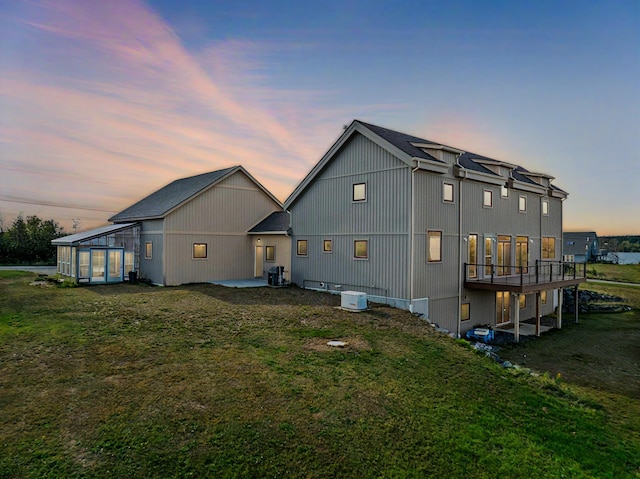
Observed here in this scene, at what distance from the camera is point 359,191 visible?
671 inches

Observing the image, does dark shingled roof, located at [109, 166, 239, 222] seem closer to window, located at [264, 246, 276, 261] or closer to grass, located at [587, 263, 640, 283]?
window, located at [264, 246, 276, 261]

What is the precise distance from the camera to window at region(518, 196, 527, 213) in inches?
832

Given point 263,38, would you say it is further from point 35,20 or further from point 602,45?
point 602,45

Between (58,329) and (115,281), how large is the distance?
40.9 ft

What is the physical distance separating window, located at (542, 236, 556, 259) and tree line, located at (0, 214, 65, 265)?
43274mm

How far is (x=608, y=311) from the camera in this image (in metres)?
25.1

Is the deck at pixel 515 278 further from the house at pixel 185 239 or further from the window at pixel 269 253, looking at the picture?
the window at pixel 269 253

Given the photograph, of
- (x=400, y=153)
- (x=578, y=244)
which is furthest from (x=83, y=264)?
(x=578, y=244)

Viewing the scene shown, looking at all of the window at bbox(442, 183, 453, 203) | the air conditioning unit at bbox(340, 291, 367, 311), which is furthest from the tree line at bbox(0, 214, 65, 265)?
the window at bbox(442, 183, 453, 203)

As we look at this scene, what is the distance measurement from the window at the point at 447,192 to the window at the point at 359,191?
3.50m

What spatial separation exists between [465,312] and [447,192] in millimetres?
5874

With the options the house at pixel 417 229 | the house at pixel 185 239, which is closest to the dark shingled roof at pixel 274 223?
the house at pixel 185 239

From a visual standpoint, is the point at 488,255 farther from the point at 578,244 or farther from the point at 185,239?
the point at 578,244

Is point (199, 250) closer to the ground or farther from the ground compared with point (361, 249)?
closer to the ground
